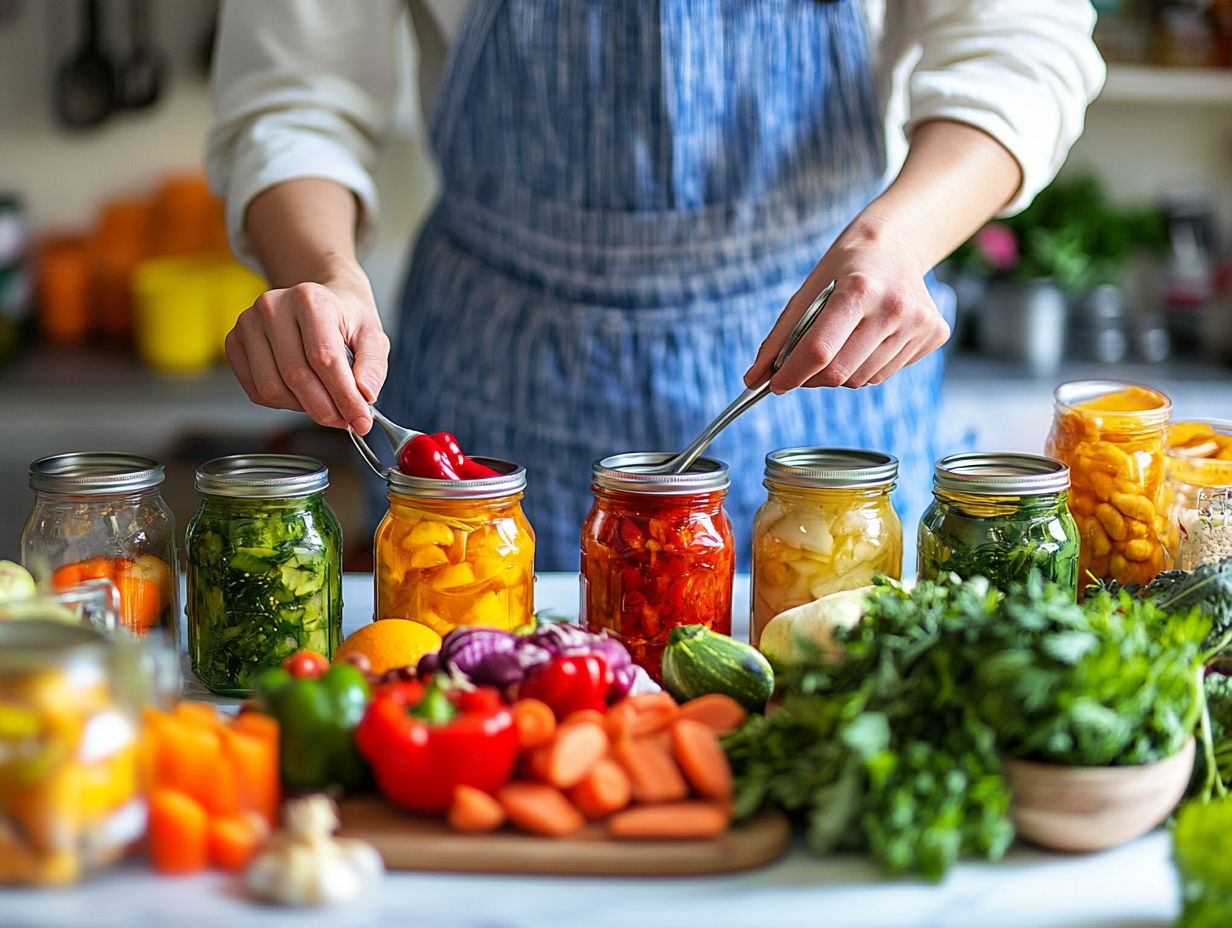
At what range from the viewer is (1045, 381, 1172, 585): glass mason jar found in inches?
43.6

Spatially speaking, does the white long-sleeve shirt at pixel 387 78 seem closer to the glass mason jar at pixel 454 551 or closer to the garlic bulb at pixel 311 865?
the glass mason jar at pixel 454 551

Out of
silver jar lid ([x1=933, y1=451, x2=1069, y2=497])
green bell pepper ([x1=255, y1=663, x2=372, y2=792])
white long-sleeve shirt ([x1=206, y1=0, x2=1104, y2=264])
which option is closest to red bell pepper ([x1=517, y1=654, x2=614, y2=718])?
green bell pepper ([x1=255, y1=663, x2=372, y2=792])

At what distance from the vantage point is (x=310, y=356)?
1.07 m

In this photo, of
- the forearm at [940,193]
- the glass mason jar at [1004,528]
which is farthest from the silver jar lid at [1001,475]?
the forearm at [940,193]

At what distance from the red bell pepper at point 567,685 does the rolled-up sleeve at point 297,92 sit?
741 millimetres

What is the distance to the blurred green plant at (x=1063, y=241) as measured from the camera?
9.50 ft

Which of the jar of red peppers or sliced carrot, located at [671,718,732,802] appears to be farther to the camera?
the jar of red peppers

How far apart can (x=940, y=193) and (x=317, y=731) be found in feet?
2.64

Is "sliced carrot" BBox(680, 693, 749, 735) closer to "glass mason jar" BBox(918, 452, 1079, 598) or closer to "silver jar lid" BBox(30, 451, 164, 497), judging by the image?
"glass mason jar" BBox(918, 452, 1079, 598)

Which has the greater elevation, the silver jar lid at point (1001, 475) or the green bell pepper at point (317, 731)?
the silver jar lid at point (1001, 475)

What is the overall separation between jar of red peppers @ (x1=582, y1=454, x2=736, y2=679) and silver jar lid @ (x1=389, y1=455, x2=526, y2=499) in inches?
2.9

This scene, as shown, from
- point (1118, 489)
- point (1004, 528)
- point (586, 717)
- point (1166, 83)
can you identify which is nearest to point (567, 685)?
point (586, 717)

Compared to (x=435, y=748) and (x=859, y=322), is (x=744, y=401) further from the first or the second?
(x=435, y=748)

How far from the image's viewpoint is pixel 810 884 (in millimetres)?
744
